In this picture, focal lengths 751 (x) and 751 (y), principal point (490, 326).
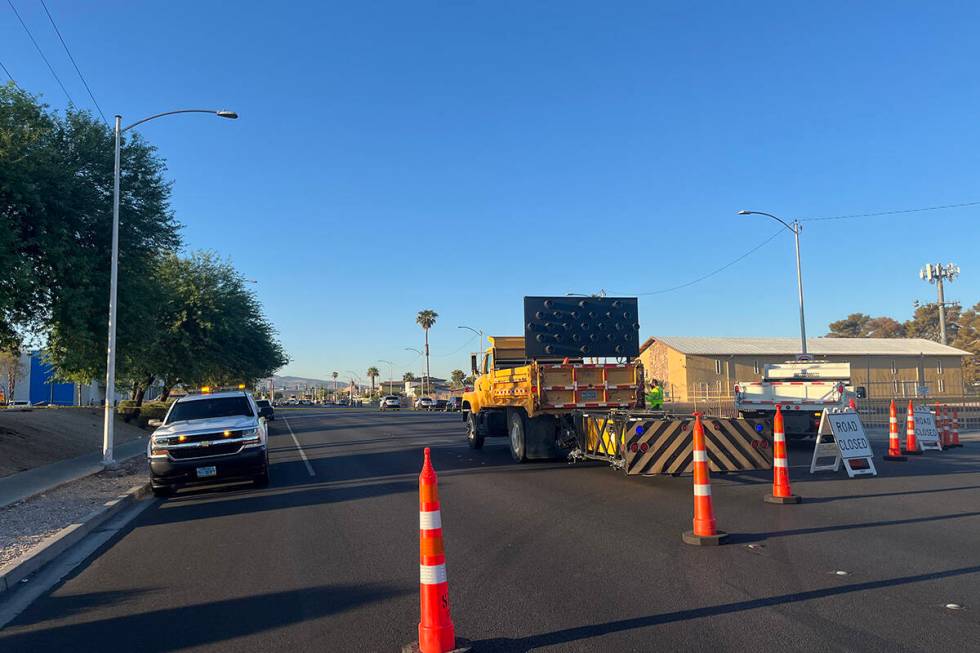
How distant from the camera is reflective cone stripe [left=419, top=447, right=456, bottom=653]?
475cm

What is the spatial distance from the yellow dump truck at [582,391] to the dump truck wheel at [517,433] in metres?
0.02

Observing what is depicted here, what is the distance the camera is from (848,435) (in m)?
12.8

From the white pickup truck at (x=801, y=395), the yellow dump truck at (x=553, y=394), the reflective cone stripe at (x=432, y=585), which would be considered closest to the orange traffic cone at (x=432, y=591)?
the reflective cone stripe at (x=432, y=585)

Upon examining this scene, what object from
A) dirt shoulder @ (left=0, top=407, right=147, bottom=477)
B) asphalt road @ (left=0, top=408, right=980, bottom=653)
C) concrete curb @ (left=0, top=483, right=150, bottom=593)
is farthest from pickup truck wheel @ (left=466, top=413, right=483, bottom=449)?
dirt shoulder @ (left=0, top=407, right=147, bottom=477)

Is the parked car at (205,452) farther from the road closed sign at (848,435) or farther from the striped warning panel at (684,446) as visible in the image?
the road closed sign at (848,435)

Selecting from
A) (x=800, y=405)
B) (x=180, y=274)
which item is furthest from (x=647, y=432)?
(x=180, y=274)

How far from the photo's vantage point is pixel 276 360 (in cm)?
4212

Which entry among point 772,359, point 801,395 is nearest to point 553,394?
point 801,395

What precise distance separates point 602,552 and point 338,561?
2662 millimetres

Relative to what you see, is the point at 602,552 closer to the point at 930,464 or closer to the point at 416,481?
the point at 416,481

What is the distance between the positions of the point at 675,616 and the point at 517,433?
11024mm

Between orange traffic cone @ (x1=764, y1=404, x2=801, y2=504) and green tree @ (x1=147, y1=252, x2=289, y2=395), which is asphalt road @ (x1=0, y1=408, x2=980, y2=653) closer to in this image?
orange traffic cone @ (x1=764, y1=404, x2=801, y2=504)

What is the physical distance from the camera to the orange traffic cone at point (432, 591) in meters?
4.75

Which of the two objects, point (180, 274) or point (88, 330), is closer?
point (88, 330)
